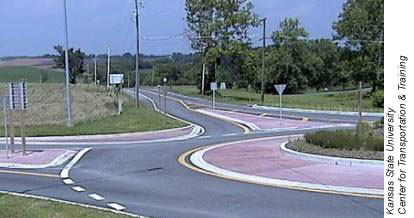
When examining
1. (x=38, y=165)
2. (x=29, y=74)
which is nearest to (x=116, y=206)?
(x=38, y=165)

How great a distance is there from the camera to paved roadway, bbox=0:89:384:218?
9461 mm

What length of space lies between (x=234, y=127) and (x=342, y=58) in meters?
50.5

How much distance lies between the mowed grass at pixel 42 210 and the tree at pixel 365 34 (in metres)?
70.4

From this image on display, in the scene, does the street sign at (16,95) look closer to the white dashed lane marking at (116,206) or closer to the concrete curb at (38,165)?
the concrete curb at (38,165)

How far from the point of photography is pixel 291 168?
579 inches

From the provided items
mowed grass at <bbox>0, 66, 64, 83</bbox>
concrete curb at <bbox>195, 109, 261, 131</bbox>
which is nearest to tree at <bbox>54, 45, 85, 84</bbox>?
mowed grass at <bbox>0, 66, 64, 83</bbox>

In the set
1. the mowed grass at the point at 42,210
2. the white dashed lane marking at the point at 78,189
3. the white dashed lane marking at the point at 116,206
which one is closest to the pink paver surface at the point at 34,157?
the white dashed lane marking at the point at 78,189

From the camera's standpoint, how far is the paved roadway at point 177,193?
9.46 meters

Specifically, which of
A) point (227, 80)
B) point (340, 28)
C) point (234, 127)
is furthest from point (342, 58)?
point (234, 127)

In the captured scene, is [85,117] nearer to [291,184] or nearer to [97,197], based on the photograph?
[291,184]

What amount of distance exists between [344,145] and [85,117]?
26656mm

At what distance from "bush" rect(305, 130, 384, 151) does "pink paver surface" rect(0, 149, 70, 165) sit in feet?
26.0

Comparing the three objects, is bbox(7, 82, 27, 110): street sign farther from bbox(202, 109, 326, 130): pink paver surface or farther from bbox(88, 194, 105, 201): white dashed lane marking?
bbox(202, 109, 326, 130): pink paver surface
